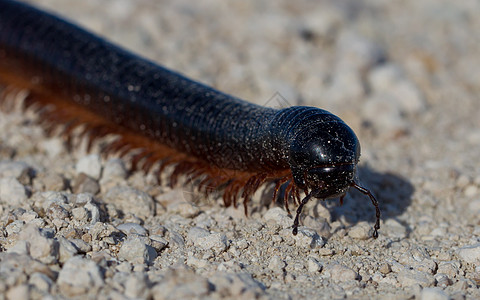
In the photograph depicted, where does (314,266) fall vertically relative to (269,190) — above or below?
below

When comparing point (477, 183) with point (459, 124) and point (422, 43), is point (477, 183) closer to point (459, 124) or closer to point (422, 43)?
point (459, 124)

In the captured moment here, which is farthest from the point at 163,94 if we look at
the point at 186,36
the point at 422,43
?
the point at 422,43

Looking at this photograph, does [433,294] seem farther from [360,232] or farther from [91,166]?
[91,166]

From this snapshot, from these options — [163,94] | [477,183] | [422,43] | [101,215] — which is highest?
[422,43]

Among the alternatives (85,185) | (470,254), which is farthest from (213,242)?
(470,254)

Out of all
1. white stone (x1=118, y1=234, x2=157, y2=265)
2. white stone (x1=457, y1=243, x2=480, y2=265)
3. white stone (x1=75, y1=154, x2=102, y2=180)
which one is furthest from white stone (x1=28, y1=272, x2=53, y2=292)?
white stone (x1=457, y1=243, x2=480, y2=265)

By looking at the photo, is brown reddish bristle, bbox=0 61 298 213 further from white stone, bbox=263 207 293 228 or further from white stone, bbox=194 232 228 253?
white stone, bbox=194 232 228 253
